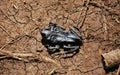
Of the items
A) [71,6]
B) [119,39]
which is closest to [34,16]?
[71,6]

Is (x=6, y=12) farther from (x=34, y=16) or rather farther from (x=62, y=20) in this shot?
(x=62, y=20)

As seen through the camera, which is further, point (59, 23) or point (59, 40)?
point (59, 23)

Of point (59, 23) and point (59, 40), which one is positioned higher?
point (59, 23)
